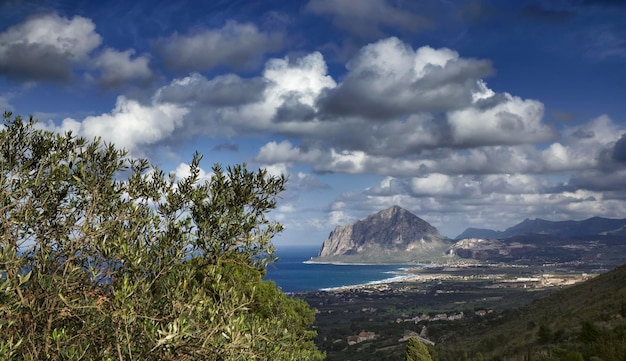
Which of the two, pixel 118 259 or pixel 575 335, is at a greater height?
pixel 118 259

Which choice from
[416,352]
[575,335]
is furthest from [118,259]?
[575,335]

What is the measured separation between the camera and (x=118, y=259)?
8.58 metres

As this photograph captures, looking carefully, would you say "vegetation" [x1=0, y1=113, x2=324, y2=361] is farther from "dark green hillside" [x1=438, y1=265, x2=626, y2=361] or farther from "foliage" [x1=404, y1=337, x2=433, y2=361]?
"foliage" [x1=404, y1=337, x2=433, y2=361]

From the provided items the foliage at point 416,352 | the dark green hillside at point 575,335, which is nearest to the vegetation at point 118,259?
the dark green hillside at point 575,335

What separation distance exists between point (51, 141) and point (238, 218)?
15.3 feet

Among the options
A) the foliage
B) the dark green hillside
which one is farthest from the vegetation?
the foliage

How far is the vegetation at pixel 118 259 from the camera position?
745cm

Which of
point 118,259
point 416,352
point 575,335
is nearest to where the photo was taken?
point 118,259

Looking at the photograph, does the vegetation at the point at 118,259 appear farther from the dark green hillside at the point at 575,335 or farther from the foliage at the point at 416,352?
the foliage at the point at 416,352

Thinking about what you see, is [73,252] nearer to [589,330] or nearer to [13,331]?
[13,331]

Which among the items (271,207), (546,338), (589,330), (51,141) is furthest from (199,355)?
(546,338)

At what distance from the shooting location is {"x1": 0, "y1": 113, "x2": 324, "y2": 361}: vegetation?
24.4 feet

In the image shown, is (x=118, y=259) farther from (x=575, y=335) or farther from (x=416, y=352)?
(x=575, y=335)

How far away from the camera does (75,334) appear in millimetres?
8148
